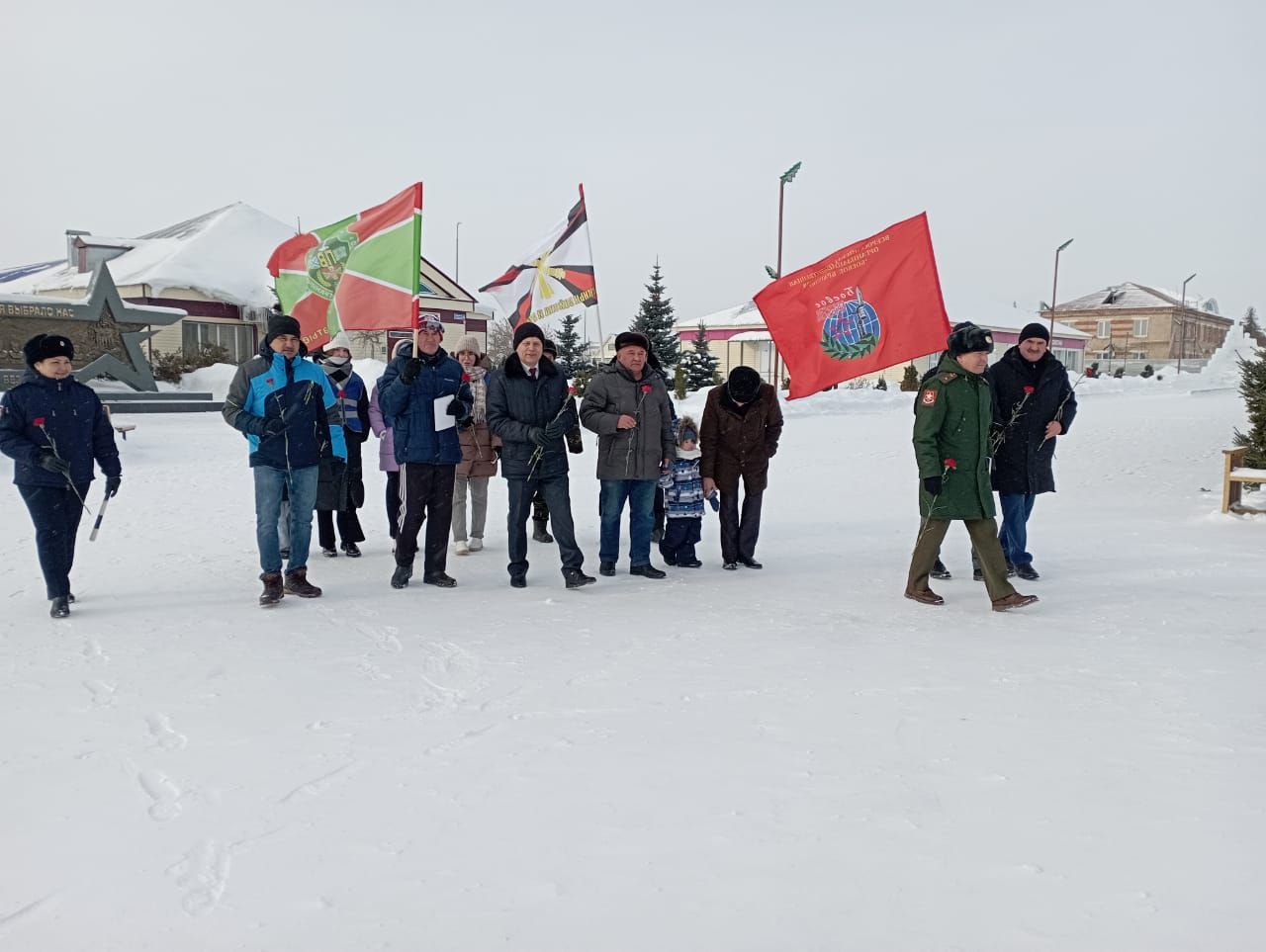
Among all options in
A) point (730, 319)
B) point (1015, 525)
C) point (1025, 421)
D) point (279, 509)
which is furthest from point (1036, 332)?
point (730, 319)

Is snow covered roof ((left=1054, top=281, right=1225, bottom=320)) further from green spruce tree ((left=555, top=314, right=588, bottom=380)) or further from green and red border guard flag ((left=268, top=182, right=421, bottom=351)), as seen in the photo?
green and red border guard flag ((left=268, top=182, right=421, bottom=351))

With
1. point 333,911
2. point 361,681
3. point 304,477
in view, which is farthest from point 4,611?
point 333,911

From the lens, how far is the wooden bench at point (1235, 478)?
891 cm

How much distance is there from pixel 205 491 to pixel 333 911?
10.0 meters

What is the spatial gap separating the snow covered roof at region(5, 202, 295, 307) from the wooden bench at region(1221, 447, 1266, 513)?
3388 centimetres

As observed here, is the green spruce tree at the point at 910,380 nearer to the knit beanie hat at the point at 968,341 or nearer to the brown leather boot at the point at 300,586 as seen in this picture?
the knit beanie hat at the point at 968,341

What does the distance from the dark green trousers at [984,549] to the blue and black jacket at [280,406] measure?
13.3ft

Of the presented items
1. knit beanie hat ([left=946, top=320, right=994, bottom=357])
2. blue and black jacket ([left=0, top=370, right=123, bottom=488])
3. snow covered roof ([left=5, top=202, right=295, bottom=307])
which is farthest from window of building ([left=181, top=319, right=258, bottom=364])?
knit beanie hat ([left=946, top=320, right=994, bottom=357])

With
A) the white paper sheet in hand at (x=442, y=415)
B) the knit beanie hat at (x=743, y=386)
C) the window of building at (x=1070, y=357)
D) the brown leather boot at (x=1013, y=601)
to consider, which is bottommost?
the brown leather boot at (x=1013, y=601)

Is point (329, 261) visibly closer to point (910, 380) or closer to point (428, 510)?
point (428, 510)

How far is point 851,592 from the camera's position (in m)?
6.59

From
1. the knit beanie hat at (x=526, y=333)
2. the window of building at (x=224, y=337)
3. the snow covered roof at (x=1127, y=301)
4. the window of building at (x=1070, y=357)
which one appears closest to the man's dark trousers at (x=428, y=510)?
the knit beanie hat at (x=526, y=333)

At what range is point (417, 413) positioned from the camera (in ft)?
22.0

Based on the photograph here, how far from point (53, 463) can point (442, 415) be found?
7.82 feet
